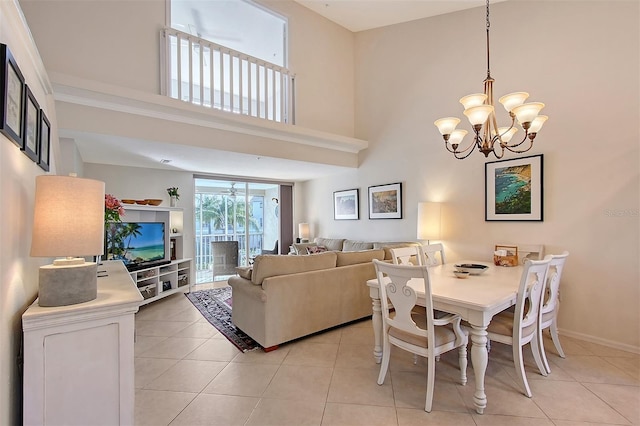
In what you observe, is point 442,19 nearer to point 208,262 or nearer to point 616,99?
point 616,99

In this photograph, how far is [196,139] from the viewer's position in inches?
146

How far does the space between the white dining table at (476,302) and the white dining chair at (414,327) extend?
0.34 ft

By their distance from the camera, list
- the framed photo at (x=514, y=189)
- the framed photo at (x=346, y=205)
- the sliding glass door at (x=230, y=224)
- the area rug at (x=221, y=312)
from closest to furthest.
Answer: the area rug at (x=221, y=312) < the framed photo at (x=514, y=189) < the framed photo at (x=346, y=205) < the sliding glass door at (x=230, y=224)

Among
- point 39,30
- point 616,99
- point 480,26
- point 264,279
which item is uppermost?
point 480,26

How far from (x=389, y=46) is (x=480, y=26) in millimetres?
1518

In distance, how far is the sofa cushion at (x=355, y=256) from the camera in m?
3.45

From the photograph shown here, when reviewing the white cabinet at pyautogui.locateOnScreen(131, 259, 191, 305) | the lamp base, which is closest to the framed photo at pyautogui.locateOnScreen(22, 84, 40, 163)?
the lamp base

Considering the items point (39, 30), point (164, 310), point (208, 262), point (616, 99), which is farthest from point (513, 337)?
point (208, 262)

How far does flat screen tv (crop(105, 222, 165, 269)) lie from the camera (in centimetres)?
402

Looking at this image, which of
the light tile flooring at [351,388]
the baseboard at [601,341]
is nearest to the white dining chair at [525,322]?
the light tile flooring at [351,388]

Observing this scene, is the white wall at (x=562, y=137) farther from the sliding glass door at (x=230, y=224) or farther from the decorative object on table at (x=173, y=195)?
the decorative object on table at (x=173, y=195)

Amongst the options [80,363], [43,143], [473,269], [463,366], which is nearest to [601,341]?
[473,269]

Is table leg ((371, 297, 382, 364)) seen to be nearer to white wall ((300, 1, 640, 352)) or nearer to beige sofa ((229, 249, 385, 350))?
beige sofa ((229, 249, 385, 350))

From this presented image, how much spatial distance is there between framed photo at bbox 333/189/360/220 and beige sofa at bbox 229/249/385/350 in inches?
85.8
